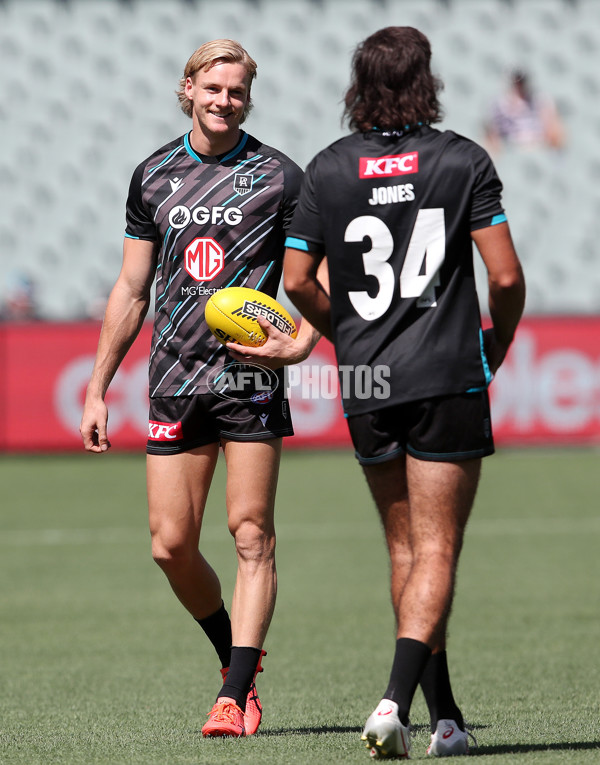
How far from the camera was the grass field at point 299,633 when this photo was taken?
167 inches

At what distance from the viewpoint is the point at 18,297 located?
61.3 ft

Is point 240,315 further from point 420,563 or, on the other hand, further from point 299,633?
point 299,633

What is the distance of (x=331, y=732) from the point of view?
442cm

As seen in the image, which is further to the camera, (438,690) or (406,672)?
(438,690)

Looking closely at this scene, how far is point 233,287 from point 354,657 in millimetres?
2650

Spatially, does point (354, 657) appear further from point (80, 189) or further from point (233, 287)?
point (80, 189)

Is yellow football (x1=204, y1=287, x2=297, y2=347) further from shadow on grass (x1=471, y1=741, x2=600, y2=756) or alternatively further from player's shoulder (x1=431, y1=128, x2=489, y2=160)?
shadow on grass (x1=471, y1=741, x2=600, y2=756)

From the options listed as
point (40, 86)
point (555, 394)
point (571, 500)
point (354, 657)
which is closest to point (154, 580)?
point (354, 657)

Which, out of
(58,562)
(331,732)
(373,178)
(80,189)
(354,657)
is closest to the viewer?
(373,178)

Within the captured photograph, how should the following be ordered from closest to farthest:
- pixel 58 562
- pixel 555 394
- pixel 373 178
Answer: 1. pixel 373 178
2. pixel 58 562
3. pixel 555 394

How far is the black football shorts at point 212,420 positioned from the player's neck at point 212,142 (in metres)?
0.94

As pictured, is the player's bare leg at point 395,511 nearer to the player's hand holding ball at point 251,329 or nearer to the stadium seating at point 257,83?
the player's hand holding ball at point 251,329

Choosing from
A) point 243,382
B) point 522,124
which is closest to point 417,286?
point 243,382

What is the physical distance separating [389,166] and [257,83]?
19380 mm
